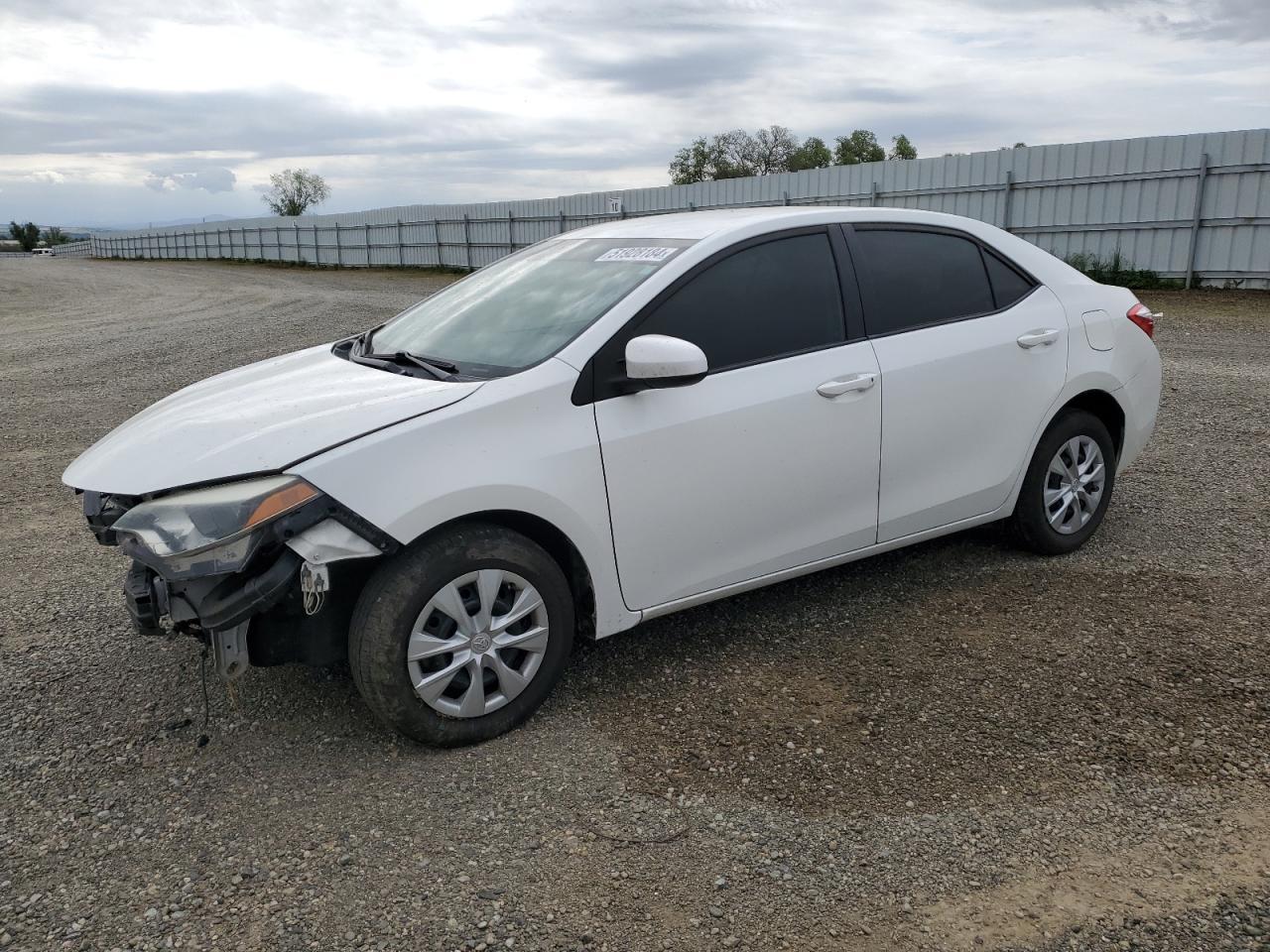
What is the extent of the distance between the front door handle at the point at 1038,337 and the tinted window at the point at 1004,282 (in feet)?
0.55

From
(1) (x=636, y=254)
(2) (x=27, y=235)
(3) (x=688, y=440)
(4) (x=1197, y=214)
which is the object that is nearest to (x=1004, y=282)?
(1) (x=636, y=254)

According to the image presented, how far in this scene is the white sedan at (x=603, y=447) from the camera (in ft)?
10.3

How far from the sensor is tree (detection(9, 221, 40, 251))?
335 ft

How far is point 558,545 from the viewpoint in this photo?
11.8 feet

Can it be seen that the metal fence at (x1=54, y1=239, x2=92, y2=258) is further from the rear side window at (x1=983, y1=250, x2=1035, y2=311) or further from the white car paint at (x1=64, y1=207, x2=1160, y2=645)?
the rear side window at (x1=983, y1=250, x2=1035, y2=311)

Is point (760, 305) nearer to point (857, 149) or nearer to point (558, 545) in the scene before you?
point (558, 545)

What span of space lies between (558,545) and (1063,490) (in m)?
2.62

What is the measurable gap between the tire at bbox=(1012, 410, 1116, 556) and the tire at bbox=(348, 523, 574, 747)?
7.97 feet

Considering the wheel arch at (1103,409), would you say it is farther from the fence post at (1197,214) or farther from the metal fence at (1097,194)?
the fence post at (1197,214)

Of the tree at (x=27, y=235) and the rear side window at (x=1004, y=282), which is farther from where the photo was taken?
the tree at (x=27, y=235)

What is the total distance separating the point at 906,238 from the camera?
4473 mm

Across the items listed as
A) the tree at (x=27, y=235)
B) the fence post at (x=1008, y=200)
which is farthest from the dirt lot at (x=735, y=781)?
the tree at (x=27, y=235)

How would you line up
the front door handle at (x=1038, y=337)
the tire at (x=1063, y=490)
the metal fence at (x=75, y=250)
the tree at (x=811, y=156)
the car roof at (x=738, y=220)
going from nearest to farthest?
the car roof at (x=738, y=220)
the front door handle at (x=1038, y=337)
the tire at (x=1063, y=490)
the tree at (x=811, y=156)
the metal fence at (x=75, y=250)

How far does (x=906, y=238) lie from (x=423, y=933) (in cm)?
333
